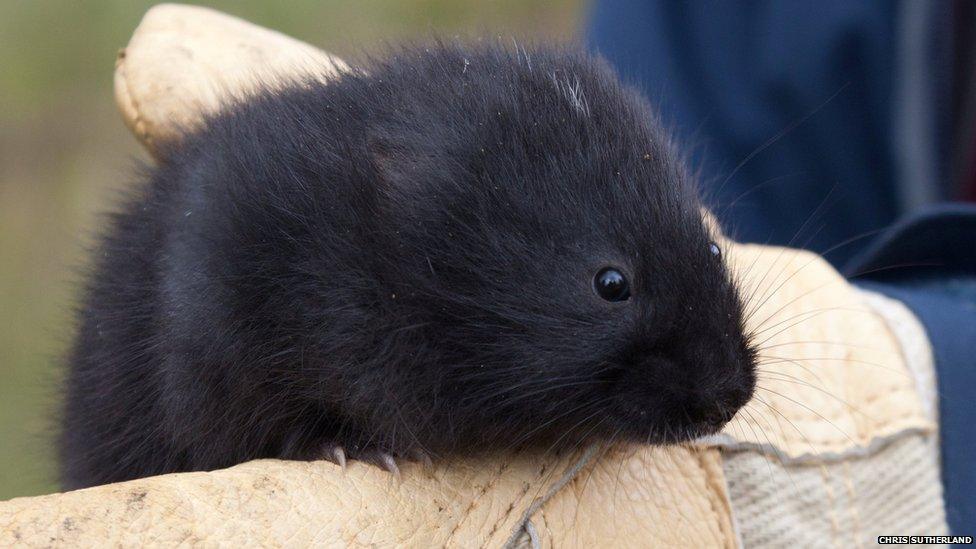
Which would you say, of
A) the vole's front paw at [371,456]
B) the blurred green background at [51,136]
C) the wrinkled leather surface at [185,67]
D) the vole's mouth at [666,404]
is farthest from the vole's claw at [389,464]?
the blurred green background at [51,136]

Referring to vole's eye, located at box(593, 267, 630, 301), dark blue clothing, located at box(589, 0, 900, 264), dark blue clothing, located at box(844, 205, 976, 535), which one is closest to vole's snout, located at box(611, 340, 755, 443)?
vole's eye, located at box(593, 267, 630, 301)

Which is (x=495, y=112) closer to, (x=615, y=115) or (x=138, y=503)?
(x=615, y=115)

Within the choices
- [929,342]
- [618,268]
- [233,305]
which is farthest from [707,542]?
[233,305]

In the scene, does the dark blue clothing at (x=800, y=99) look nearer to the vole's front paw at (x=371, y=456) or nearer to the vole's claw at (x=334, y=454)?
the vole's front paw at (x=371, y=456)

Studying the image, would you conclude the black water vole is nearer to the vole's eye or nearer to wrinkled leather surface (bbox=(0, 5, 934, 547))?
the vole's eye

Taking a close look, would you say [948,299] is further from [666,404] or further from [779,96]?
[779,96]

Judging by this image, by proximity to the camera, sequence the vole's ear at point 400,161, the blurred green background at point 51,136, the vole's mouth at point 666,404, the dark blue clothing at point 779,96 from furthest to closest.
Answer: the blurred green background at point 51,136 < the dark blue clothing at point 779,96 < the vole's ear at point 400,161 < the vole's mouth at point 666,404

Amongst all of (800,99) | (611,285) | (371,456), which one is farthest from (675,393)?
(800,99)
